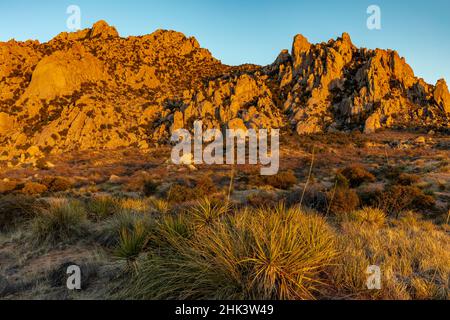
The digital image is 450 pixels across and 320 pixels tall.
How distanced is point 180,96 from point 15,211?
184 ft

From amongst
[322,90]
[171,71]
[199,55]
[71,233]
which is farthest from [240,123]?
[71,233]

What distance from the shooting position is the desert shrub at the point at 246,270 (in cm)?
317

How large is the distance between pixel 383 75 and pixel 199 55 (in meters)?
46.6

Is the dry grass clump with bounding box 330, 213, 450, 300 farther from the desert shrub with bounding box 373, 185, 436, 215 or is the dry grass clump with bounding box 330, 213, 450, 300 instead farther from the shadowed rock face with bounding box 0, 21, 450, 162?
the shadowed rock face with bounding box 0, 21, 450, 162

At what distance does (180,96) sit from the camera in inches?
2453

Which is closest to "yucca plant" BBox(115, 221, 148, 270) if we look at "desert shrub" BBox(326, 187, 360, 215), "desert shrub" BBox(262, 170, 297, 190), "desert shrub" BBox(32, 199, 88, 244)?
"desert shrub" BBox(32, 199, 88, 244)

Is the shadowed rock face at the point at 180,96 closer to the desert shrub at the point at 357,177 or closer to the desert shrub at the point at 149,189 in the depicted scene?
the desert shrub at the point at 149,189

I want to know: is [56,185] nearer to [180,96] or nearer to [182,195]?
[182,195]

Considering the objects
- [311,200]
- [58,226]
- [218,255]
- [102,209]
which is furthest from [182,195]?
[218,255]

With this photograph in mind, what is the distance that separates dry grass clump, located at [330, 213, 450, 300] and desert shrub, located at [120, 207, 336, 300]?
0.89 feet

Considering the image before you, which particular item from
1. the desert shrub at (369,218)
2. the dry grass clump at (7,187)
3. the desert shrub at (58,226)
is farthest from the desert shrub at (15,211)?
the dry grass clump at (7,187)

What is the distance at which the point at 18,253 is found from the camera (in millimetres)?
5980

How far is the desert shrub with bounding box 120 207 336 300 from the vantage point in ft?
10.4

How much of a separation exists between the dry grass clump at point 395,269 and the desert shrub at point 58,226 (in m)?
5.78
